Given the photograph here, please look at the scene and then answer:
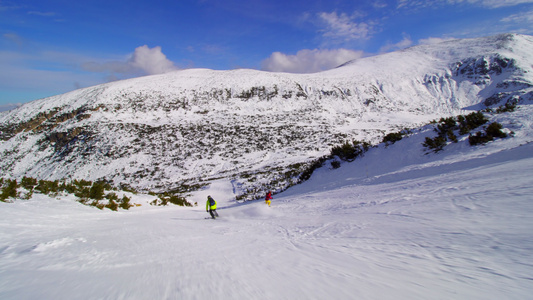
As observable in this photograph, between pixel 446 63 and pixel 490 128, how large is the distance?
3200 inches

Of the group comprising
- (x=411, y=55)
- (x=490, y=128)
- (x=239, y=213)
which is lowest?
(x=239, y=213)

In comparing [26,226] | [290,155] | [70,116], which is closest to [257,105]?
[290,155]

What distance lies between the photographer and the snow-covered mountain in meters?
33.4

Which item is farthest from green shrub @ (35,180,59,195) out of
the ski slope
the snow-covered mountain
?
the snow-covered mountain

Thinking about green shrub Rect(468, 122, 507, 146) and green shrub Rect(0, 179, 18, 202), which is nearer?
green shrub Rect(0, 179, 18, 202)

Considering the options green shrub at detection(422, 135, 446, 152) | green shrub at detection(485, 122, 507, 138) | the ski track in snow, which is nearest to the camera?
the ski track in snow

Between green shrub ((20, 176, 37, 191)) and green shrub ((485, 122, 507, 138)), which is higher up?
green shrub ((20, 176, 37, 191))

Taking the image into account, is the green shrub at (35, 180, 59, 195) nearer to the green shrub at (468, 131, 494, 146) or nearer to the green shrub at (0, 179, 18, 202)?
the green shrub at (0, 179, 18, 202)

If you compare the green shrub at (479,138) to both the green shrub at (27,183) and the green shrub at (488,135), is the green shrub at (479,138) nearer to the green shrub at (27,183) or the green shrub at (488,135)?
the green shrub at (488,135)

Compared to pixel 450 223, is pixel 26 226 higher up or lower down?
higher up

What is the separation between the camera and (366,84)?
6944 centimetres

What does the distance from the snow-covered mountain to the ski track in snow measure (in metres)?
18.1

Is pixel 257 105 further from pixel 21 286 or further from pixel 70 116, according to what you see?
pixel 21 286

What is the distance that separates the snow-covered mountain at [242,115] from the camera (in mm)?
33375
